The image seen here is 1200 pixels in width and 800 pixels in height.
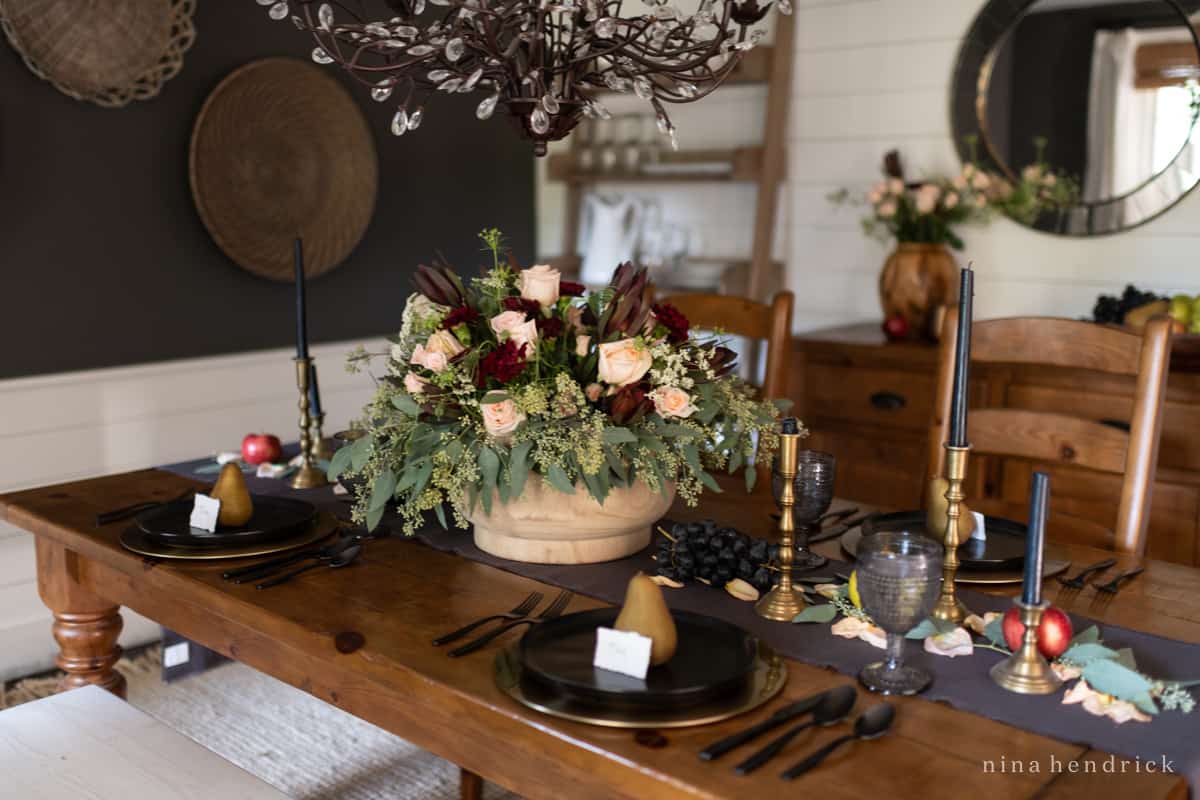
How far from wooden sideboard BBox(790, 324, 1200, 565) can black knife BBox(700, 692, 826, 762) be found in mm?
1402

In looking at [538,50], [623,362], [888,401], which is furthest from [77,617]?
[888,401]

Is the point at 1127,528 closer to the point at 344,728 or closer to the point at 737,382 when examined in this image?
the point at 737,382

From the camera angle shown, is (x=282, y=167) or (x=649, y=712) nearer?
(x=649, y=712)

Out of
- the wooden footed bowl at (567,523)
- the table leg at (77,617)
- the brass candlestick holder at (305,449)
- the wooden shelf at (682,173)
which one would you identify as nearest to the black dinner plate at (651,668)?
the wooden footed bowl at (567,523)

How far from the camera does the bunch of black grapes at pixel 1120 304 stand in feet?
9.38

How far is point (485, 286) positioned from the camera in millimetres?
1554

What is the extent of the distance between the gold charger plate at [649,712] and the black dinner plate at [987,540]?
47 centimetres

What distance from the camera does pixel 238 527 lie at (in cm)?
162

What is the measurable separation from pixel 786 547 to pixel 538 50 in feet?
2.52

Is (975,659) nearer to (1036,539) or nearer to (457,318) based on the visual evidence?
(1036,539)

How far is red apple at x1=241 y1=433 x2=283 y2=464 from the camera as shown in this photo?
2.10 m

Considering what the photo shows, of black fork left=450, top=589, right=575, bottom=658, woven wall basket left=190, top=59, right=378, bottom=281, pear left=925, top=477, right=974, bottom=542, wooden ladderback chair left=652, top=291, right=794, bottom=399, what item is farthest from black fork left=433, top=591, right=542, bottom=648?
woven wall basket left=190, top=59, right=378, bottom=281

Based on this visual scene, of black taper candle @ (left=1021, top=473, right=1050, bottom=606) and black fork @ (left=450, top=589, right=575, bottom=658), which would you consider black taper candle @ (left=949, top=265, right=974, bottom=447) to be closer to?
black taper candle @ (left=1021, top=473, right=1050, bottom=606)

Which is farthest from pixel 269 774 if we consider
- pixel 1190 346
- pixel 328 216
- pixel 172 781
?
pixel 1190 346
